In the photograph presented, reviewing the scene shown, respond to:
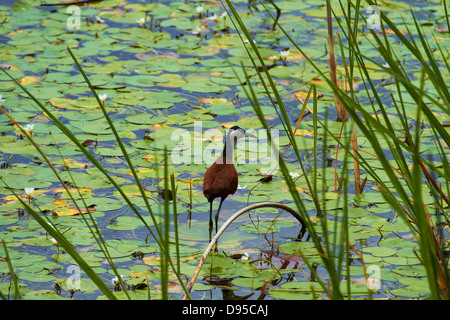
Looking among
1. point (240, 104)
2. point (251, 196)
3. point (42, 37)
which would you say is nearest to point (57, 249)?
point (251, 196)

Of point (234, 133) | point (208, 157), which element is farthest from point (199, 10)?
point (234, 133)

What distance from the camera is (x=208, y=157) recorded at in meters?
3.35

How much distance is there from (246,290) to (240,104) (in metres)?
1.95

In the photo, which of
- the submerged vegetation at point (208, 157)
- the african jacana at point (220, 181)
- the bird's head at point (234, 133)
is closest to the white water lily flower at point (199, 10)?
the submerged vegetation at point (208, 157)

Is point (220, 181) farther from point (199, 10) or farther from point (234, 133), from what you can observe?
point (199, 10)

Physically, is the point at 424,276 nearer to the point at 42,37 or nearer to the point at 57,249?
the point at 57,249

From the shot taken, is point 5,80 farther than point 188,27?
No

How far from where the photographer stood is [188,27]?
5.20 m

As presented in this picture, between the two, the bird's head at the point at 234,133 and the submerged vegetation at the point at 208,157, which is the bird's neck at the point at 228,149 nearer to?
the bird's head at the point at 234,133

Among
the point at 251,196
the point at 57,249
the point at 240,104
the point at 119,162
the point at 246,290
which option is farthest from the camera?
the point at 240,104

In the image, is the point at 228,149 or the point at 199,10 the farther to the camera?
the point at 199,10

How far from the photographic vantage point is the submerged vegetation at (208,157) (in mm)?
1395

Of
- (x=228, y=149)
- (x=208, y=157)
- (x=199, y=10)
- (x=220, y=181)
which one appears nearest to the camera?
(x=220, y=181)

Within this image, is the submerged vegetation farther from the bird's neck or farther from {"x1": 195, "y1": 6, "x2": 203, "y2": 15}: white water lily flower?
the bird's neck
